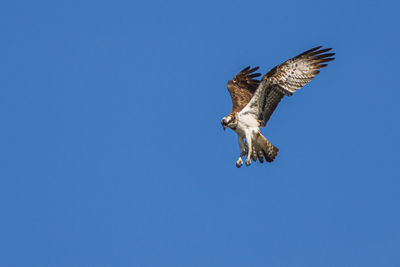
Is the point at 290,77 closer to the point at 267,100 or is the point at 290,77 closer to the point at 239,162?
the point at 267,100

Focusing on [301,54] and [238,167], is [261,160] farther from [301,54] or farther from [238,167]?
[301,54]

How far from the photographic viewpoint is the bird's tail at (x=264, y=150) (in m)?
15.9

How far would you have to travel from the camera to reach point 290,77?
15336 mm

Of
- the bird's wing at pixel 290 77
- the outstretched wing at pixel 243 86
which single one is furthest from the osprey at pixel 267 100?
the outstretched wing at pixel 243 86

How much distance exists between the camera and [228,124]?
15.4m

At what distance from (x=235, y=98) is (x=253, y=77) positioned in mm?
1829

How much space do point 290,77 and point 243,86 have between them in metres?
3.34

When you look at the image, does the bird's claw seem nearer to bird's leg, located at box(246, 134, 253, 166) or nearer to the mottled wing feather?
bird's leg, located at box(246, 134, 253, 166)

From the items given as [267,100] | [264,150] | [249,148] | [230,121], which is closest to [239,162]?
[249,148]

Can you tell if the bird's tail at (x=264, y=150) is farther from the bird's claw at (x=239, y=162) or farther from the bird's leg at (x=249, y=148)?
the bird's claw at (x=239, y=162)

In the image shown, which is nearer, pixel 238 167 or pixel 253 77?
pixel 238 167

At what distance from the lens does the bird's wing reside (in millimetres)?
15258

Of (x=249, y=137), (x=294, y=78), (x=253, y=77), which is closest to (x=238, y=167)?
(x=249, y=137)

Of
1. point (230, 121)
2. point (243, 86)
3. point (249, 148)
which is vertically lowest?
point (249, 148)
